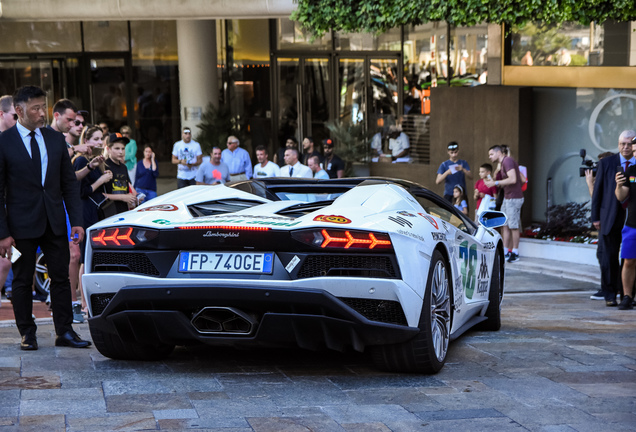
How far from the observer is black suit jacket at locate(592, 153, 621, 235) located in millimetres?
9758

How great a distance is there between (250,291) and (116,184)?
11.2 ft

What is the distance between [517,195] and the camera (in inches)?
568

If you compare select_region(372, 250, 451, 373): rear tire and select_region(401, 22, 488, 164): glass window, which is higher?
select_region(401, 22, 488, 164): glass window

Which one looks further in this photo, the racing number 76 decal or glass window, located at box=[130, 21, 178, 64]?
glass window, located at box=[130, 21, 178, 64]

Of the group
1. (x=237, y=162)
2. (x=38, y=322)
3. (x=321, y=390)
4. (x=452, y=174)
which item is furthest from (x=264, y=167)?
(x=321, y=390)

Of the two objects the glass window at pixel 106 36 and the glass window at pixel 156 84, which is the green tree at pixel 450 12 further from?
the glass window at pixel 106 36

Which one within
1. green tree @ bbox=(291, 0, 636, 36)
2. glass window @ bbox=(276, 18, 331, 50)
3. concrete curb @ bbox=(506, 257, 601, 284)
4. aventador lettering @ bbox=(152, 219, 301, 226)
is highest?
glass window @ bbox=(276, 18, 331, 50)

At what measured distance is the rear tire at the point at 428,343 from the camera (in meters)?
5.45

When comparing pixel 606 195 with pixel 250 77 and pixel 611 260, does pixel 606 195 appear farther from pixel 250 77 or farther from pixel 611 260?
pixel 250 77

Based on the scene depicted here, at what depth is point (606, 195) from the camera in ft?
32.2

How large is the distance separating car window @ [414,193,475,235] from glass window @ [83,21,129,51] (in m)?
18.9

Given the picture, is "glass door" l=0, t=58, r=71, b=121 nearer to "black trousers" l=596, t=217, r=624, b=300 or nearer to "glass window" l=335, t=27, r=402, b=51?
"glass window" l=335, t=27, r=402, b=51

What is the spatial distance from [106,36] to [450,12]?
13091mm

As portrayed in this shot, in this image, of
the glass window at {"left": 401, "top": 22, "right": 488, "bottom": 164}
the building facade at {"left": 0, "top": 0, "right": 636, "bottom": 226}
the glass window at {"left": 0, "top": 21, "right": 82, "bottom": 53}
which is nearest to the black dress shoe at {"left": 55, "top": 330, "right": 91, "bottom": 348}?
the building facade at {"left": 0, "top": 0, "right": 636, "bottom": 226}
